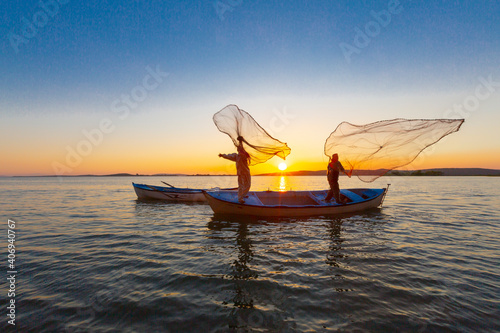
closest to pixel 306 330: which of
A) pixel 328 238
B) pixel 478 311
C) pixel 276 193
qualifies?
pixel 478 311

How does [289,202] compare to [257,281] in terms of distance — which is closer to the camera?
[257,281]

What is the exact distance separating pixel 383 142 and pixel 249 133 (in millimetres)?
7880

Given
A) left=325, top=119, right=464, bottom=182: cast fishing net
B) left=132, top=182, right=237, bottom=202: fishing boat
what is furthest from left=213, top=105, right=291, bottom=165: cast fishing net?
left=132, top=182, right=237, bottom=202: fishing boat

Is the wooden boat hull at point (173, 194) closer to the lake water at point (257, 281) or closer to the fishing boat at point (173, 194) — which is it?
the fishing boat at point (173, 194)

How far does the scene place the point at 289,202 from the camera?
20.1 metres

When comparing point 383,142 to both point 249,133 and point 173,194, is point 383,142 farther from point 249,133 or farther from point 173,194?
point 173,194

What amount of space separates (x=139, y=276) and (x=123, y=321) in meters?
2.37

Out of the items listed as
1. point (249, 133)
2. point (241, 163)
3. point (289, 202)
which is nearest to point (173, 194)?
point (289, 202)

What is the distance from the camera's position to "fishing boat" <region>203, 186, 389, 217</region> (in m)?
15.4

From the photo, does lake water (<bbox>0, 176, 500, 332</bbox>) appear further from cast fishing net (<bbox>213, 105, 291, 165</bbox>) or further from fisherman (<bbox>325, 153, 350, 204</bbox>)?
fisherman (<bbox>325, 153, 350, 204</bbox>)

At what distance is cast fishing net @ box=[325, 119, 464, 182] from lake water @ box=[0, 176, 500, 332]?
4.22 m

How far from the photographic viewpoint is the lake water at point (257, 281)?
490cm

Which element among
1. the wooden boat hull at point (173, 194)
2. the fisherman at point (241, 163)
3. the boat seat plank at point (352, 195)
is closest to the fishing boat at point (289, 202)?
the boat seat plank at point (352, 195)

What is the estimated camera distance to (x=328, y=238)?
37.2 ft
